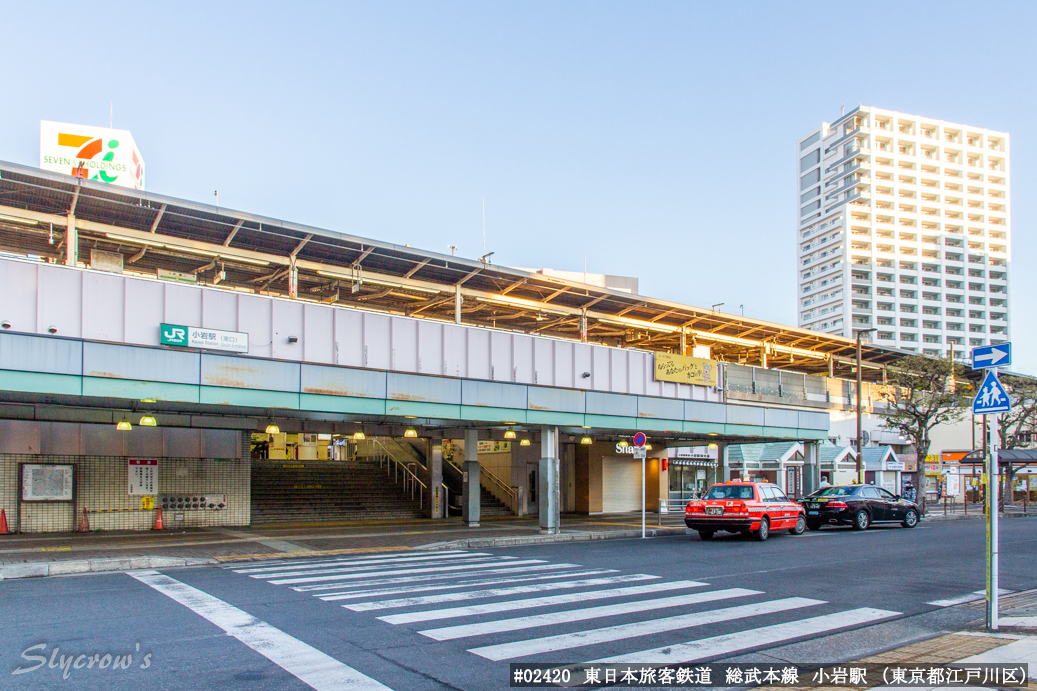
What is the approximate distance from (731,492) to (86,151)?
72.2 feet

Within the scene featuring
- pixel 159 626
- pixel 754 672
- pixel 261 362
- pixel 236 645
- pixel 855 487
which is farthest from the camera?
pixel 855 487

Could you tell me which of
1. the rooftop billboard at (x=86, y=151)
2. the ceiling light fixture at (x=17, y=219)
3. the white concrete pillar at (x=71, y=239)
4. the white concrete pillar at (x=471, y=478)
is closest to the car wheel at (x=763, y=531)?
the white concrete pillar at (x=471, y=478)

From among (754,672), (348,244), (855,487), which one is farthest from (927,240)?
(754,672)

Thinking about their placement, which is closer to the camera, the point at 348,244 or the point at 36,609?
the point at 36,609

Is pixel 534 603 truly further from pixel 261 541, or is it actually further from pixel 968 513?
pixel 968 513

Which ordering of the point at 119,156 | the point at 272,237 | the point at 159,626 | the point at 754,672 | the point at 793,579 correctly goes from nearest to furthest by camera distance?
the point at 754,672
the point at 159,626
the point at 793,579
the point at 272,237
the point at 119,156

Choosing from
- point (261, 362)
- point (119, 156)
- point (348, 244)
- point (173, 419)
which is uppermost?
point (119, 156)

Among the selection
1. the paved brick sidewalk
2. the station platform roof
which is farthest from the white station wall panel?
the paved brick sidewalk

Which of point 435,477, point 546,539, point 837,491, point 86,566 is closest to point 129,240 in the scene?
point 86,566

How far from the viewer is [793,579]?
46.3 ft

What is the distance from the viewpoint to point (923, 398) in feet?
138

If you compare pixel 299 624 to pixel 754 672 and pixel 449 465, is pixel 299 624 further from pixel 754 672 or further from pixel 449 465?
pixel 449 465

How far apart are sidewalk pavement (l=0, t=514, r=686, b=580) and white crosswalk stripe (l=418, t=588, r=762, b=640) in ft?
29.4

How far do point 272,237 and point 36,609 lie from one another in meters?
13.6
